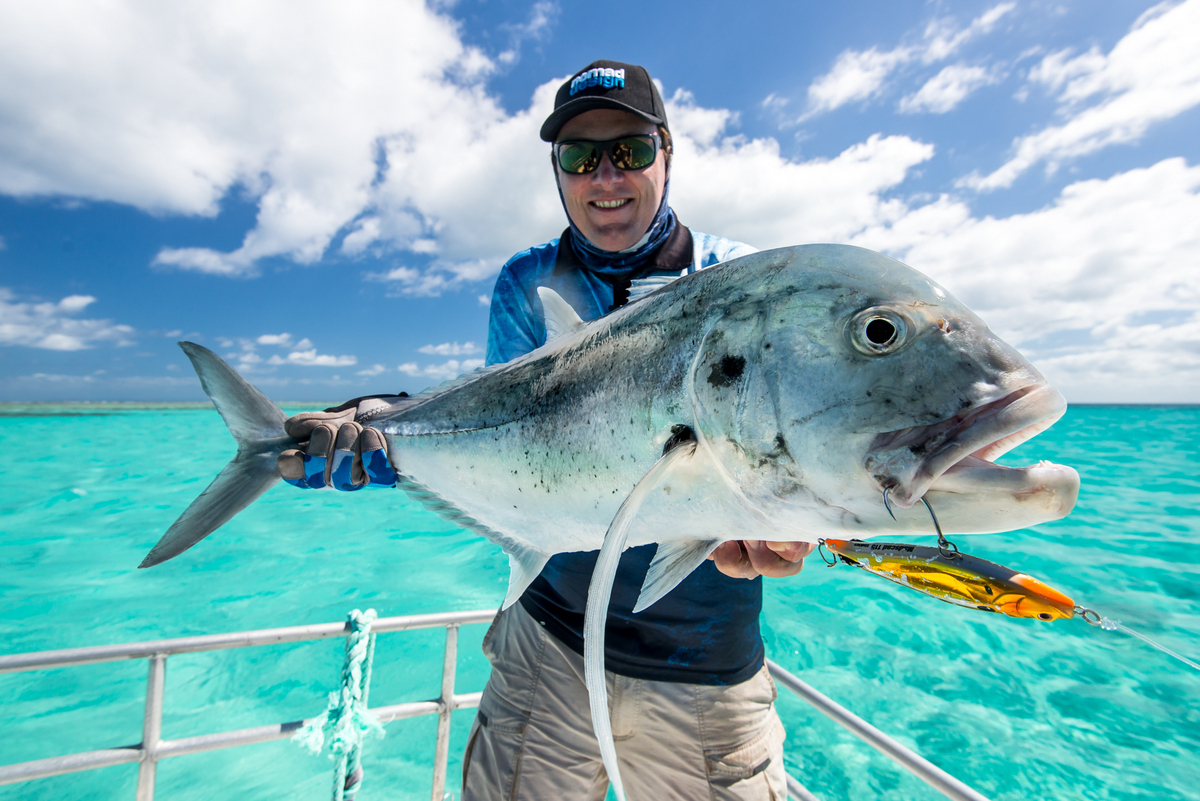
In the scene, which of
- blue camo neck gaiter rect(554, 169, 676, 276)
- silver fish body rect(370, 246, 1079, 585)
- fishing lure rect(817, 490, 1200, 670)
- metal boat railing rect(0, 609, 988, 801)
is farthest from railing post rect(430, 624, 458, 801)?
fishing lure rect(817, 490, 1200, 670)

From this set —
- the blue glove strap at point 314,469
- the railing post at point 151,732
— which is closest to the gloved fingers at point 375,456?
the blue glove strap at point 314,469

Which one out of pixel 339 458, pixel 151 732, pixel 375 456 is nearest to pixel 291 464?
pixel 339 458

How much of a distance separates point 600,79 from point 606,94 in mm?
87

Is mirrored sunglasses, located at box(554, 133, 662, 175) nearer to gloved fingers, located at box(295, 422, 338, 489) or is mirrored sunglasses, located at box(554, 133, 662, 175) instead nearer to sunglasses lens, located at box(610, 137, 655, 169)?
sunglasses lens, located at box(610, 137, 655, 169)

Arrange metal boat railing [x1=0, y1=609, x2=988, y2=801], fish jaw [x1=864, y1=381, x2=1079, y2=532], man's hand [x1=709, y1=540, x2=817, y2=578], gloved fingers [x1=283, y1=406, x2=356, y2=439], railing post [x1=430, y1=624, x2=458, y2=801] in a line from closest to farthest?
fish jaw [x1=864, y1=381, x2=1079, y2=532]
man's hand [x1=709, y1=540, x2=817, y2=578]
gloved fingers [x1=283, y1=406, x2=356, y2=439]
metal boat railing [x1=0, y1=609, x2=988, y2=801]
railing post [x1=430, y1=624, x2=458, y2=801]

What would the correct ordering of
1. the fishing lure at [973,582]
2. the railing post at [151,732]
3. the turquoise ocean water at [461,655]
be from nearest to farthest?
the fishing lure at [973,582], the railing post at [151,732], the turquoise ocean water at [461,655]

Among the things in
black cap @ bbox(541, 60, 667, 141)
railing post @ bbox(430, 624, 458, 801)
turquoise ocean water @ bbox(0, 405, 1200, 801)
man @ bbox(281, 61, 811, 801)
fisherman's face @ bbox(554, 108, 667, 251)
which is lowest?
turquoise ocean water @ bbox(0, 405, 1200, 801)

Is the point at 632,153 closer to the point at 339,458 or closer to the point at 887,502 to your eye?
the point at 339,458

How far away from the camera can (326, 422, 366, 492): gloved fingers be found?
1642 mm

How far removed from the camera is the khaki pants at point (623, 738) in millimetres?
1828

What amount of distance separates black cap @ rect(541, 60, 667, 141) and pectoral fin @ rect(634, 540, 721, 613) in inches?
65.8

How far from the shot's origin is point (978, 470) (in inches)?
31.8

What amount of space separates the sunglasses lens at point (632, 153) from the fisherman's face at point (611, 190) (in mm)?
22

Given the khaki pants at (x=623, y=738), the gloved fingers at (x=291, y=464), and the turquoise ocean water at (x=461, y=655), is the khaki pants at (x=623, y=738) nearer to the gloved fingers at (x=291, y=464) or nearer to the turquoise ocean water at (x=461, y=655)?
the gloved fingers at (x=291, y=464)
